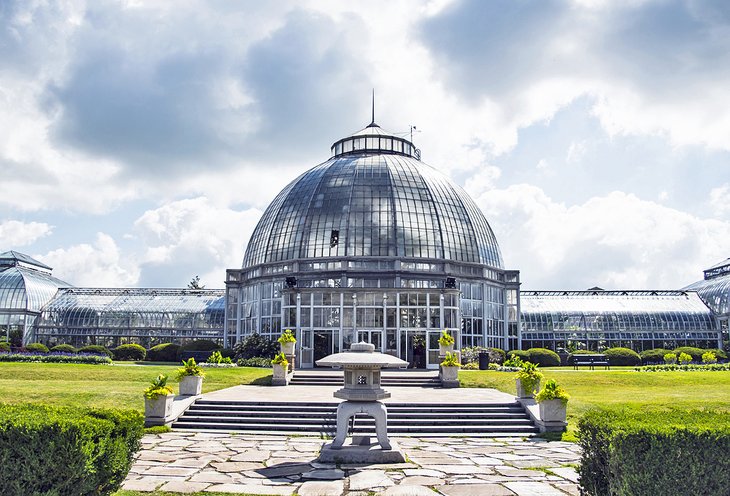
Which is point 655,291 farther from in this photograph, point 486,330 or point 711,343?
point 486,330

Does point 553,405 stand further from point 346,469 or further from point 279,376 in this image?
point 279,376

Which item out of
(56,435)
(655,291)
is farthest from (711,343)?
(56,435)

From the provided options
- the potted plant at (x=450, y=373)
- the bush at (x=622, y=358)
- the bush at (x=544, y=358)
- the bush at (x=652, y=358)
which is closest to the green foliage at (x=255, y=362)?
the potted plant at (x=450, y=373)

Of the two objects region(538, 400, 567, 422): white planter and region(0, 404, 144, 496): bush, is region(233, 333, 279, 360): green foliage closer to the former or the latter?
region(538, 400, 567, 422): white planter

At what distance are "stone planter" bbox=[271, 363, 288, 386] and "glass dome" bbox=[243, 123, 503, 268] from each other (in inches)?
808

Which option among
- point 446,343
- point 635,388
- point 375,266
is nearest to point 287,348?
point 446,343

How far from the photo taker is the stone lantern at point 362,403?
1387 cm

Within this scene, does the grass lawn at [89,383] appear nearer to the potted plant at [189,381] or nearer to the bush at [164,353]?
the potted plant at [189,381]

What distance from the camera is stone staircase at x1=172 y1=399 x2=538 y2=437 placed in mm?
18891

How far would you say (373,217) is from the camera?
166 ft

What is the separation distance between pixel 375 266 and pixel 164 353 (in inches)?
798

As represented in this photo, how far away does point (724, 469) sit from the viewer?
25.9 feet

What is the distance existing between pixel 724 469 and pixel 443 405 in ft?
44.1

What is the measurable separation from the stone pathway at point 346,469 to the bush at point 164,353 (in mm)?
37841
